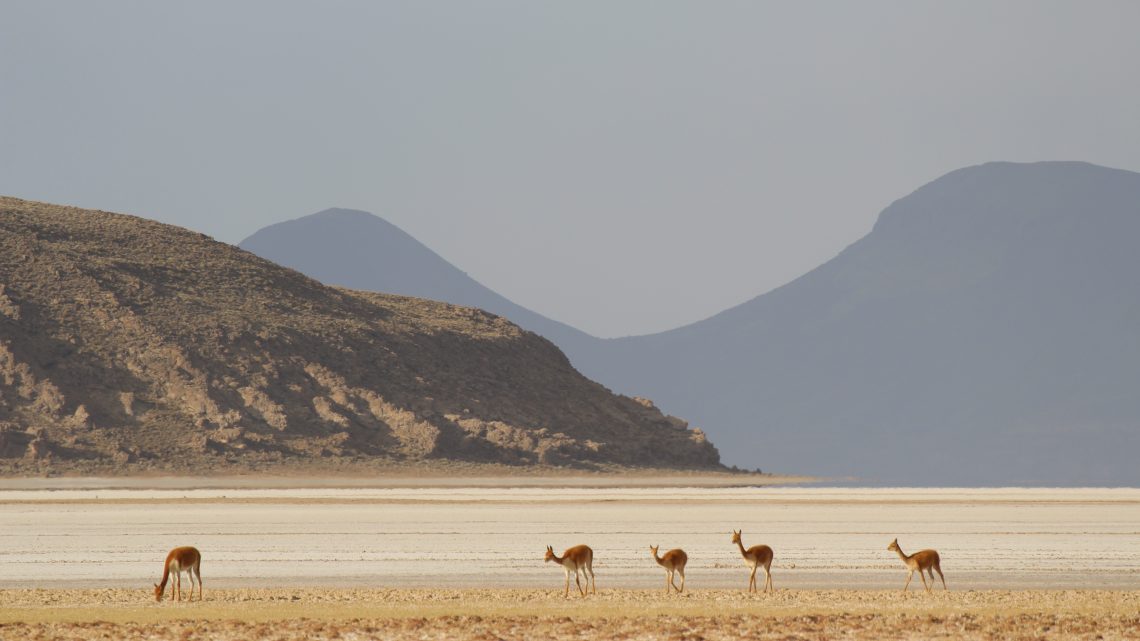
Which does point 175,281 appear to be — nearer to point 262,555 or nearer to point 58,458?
point 58,458

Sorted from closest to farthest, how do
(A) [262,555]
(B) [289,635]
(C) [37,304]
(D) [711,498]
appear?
(B) [289,635] < (A) [262,555] < (D) [711,498] < (C) [37,304]

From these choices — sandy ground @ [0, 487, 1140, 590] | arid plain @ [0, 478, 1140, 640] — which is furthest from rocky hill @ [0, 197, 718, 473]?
arid plain @ [0, 478, 1140, 640]

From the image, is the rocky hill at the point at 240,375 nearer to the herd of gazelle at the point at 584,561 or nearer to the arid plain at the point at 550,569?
the arid plain at the point at 550,569

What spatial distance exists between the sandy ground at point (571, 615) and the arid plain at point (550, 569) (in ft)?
0.18

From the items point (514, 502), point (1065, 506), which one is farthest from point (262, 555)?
point (1065, 506)

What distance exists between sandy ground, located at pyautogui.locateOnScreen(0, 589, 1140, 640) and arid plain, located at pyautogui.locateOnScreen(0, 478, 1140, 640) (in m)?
0.06

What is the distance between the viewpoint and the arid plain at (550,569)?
943 inches

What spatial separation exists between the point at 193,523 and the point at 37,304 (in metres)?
67.1

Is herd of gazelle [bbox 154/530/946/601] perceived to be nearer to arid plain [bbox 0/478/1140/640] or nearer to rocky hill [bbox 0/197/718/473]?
arid plain [bbox 0/478/1140/640]

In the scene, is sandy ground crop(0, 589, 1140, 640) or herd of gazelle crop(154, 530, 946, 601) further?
herd of gazelle crop(154, 530, 946, 601)

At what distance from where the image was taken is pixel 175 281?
119562mm

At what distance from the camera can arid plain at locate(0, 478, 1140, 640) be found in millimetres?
23953

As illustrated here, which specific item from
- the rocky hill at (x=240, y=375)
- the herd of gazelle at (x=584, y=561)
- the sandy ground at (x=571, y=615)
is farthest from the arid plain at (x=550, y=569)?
the rocky hill at (x=240, y=375)

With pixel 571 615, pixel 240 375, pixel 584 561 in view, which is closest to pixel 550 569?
pixel 584 561
